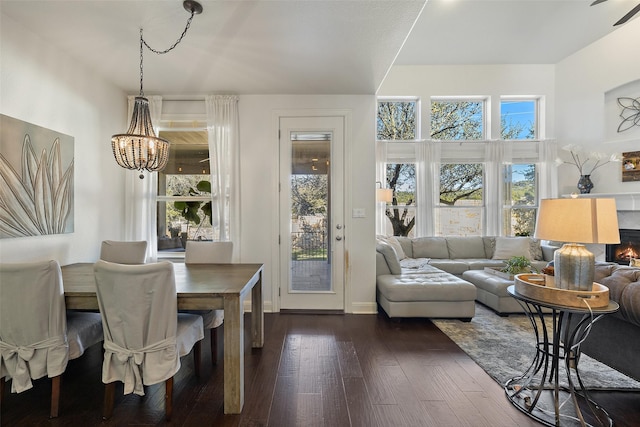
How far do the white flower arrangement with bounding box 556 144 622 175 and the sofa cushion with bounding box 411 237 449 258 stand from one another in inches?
103

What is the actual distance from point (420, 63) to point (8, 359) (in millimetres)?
6523

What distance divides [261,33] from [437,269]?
3.63 meters

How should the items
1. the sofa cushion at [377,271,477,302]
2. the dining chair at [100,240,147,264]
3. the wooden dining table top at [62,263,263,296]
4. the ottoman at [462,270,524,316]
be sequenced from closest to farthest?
the wooden dining table top at [62,263,263,296]
the dining chair at [100,240,147,264]
the sofa cushion at [377,271,477,302]
the ottoman at [462,270,524,316]

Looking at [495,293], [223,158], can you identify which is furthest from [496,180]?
[223,158]

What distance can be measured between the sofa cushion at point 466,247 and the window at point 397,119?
2.13 m

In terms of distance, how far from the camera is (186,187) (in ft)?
12.6

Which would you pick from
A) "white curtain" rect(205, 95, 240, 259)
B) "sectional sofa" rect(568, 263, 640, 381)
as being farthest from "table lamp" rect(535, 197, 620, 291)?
"white curtain" rect(205, 95, 240, 259)

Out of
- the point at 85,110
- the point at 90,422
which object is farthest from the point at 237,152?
the point at 90,422

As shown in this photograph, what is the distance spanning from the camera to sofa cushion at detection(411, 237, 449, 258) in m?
5.28

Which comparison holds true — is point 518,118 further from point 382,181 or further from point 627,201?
point 382,181

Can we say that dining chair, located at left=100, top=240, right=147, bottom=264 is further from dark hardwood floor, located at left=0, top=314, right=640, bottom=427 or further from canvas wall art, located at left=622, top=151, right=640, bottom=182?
canvas wall art, located at left=622, top=151, right=640, bottom=182

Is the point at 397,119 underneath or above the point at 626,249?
above

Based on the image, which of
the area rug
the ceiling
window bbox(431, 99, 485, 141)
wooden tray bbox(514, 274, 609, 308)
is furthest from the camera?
window bbox(431, 99, 485, 141)

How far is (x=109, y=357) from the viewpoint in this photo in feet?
5.79
